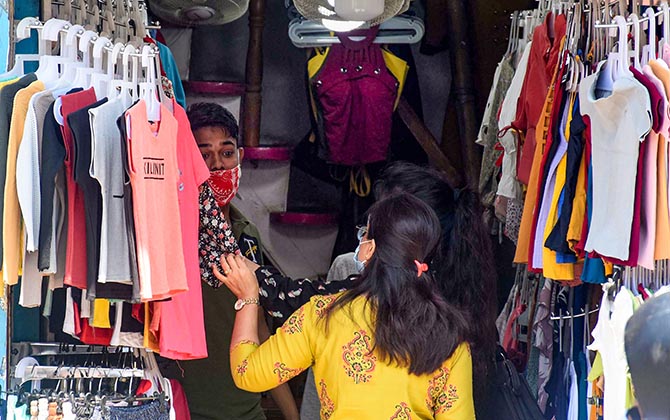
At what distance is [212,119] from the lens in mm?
4191

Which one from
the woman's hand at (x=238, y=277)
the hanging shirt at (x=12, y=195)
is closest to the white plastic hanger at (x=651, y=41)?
the woman's hand at (x=238, y=277)

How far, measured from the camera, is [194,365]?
406cm

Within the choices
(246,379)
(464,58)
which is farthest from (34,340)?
(464,58)

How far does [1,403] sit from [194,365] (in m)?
1.02

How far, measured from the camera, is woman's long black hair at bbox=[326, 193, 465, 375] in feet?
9.66

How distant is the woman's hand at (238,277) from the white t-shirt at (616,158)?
42.6 inches

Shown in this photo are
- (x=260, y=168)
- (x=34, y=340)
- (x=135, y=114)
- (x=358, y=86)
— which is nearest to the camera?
(x=135, y=114)

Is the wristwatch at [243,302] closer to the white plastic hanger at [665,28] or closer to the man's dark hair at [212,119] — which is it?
the man's dark hair at [212,119]

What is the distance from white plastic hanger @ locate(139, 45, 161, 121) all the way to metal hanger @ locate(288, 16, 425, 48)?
2.14 metres

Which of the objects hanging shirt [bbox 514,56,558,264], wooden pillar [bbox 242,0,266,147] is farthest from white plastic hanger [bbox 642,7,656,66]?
wooden pillar [bbox 242,0,266,147]

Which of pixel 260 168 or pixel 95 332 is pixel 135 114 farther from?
pixel 260 168

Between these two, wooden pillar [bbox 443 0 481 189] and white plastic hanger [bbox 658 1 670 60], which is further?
wooden pillar [bbox 443 0 481 189]

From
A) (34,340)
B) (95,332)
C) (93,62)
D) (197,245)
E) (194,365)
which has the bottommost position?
(194,365)

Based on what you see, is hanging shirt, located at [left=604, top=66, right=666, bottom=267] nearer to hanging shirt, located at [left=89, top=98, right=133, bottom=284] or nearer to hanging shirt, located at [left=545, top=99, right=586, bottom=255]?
hanging shirt, located at [left=545, top=99, right=586, bottom=255]
